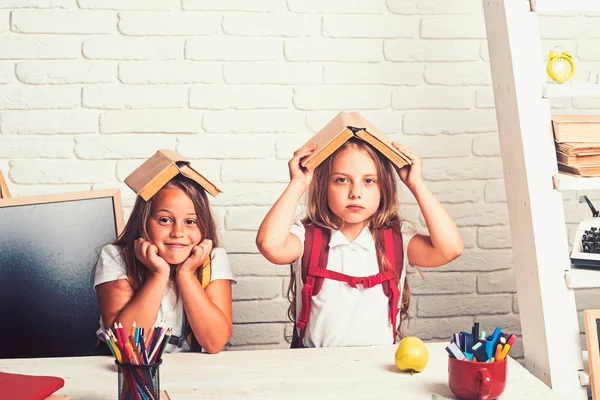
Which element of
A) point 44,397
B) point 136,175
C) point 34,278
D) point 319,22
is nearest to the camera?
point 44,397

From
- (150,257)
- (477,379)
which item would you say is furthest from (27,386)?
(477,379)

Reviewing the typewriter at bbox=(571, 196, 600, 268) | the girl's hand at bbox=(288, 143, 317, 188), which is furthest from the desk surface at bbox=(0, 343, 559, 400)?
the girl's hand at bbox=(288, 143, 317, 188)

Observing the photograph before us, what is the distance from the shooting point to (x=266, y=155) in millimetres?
2188

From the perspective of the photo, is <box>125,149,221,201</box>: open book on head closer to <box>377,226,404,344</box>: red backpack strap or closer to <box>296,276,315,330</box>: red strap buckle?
<box>296,276,315,330</box>: red strap buckle

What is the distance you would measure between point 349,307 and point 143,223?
51cm

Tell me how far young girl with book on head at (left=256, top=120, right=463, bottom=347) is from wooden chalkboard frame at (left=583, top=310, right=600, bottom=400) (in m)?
0.34

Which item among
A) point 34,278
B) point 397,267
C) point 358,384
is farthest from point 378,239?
point 34,278

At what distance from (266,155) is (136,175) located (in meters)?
0.57

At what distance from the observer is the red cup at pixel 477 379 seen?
1.34 m

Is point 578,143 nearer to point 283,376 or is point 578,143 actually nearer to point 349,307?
point 349,307

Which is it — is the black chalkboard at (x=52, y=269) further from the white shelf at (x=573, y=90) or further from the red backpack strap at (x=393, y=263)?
the white shelf at (x=573, y=90)

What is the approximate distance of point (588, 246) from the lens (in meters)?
1.63

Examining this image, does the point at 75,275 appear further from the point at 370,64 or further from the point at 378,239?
the point at 370,64

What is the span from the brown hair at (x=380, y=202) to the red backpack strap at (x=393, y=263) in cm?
1
